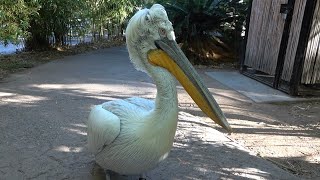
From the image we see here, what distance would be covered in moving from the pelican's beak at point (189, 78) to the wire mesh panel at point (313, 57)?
191 inches

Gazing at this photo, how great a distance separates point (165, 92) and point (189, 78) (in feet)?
0.65

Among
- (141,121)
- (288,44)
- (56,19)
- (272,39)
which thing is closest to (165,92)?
(141,121)

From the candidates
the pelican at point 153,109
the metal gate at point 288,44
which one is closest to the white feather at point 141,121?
the pelican at point 153,109

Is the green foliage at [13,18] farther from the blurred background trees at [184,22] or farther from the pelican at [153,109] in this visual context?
the pelican at [153,109]

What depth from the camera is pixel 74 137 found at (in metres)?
4.38

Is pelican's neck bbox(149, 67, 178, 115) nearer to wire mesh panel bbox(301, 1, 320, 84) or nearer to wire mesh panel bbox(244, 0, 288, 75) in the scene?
wire mesh panel bbox(301, 1, 320, 84)

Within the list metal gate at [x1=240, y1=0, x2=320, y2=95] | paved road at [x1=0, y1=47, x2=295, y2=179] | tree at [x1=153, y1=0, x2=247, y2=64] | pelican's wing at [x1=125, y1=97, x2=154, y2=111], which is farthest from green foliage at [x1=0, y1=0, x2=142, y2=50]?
metal gate at [x1=240, y1=0, x2=320, y2=95]

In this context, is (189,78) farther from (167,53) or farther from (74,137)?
(74,137)

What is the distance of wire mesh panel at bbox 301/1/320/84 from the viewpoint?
653 cm

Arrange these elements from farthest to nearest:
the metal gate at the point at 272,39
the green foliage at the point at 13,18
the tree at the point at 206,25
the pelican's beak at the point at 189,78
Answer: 1. the tree at the point at 206,25
2. the green foliage at the point at 13,18
3. the metal gate at the point at 272,39
4. the pelican's beak at the point at 189,78

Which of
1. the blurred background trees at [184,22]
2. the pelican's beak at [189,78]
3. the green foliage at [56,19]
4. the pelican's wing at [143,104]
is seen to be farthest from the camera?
the blurred background trees at [184,22]

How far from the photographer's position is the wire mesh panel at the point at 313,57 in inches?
257

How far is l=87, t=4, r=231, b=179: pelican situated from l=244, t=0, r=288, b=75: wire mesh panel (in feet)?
16.9

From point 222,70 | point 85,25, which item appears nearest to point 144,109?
point 222,70
